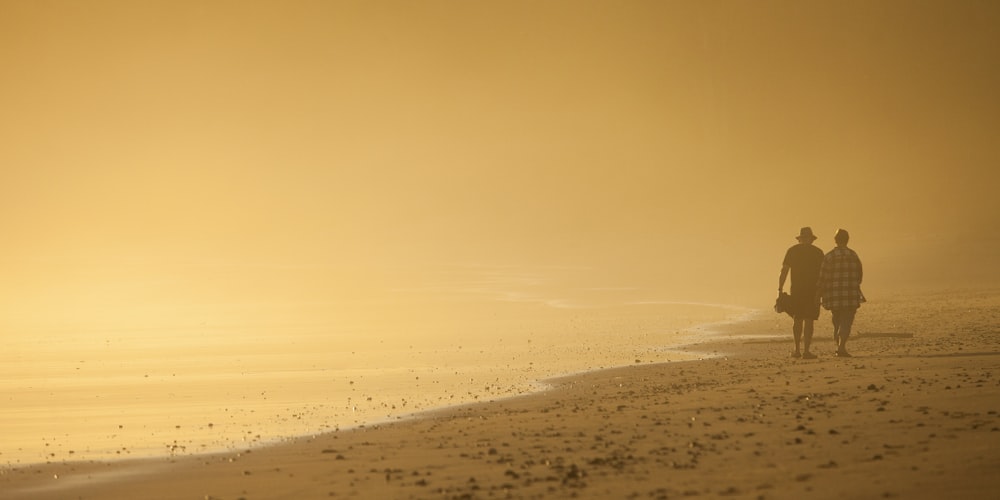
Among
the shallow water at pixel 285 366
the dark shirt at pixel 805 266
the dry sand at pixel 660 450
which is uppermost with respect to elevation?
the dark shirt at pixel 805 266

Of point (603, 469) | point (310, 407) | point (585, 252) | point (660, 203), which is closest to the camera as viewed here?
point (603, 469)

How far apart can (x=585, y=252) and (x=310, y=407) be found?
90.3 metres

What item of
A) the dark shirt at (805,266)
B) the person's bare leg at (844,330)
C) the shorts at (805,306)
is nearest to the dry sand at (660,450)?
the person's bare leg at (844,330)

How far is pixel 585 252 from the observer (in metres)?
107

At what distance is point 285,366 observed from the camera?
76.7ft

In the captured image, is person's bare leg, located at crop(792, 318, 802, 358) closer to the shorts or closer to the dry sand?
the shorts

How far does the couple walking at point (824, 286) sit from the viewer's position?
19.5m

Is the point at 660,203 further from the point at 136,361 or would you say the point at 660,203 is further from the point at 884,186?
the point at 136,361

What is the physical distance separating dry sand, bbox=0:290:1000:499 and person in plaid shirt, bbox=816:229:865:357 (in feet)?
6.15

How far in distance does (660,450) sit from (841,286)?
8.35 meters

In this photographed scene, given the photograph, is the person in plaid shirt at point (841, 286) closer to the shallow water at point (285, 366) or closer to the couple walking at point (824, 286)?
the couple walking at point (824, 286)

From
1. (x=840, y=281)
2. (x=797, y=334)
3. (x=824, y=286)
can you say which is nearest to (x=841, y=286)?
(x=840, y=281)

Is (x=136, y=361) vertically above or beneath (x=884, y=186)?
beneath

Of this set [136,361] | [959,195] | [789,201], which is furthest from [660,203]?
[136,361]
